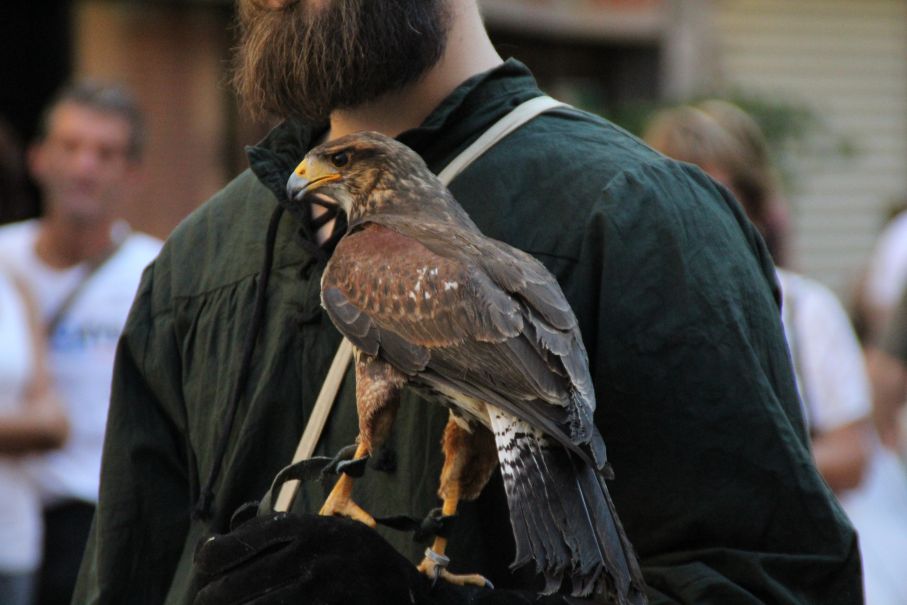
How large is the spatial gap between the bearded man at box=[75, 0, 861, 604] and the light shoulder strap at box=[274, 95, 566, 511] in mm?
19

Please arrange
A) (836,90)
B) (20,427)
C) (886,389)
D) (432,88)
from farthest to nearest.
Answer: (836,90)
(886,389)
(20,427)
(432,88)

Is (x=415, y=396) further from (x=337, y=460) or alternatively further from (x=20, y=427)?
(x=20, y=427)

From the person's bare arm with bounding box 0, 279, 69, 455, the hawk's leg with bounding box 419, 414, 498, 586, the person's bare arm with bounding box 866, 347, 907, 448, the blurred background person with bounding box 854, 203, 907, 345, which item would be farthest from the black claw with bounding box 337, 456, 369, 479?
the blurred background person with bounding box 854, 203, 907, 345

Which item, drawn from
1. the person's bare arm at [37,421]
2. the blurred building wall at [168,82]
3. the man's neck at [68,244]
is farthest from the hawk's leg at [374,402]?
the blurred building wall at [168,82]

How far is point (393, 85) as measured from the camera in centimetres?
282

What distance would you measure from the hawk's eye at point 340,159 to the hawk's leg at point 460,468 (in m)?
0.50

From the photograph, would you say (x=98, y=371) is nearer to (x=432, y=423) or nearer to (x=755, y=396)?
(x=432, y=423)

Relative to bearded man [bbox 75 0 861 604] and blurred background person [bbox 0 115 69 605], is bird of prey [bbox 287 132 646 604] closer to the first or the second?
bearded man [bbox 75 0 861 604]

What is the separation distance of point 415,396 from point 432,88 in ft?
2.01

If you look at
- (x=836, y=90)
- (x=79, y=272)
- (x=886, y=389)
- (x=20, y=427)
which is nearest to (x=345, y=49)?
(x=20, y=427)

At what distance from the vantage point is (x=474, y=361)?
2.33 metres

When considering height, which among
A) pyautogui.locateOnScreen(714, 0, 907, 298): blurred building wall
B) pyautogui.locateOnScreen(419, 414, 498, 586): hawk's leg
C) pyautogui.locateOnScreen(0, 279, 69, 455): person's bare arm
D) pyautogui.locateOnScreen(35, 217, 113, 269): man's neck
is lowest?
pyautogui.locateOnScreen(714, 0, 907, 298): blurred building wall

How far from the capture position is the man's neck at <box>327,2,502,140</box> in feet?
9.47

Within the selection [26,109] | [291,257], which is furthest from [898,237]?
[291,257]
